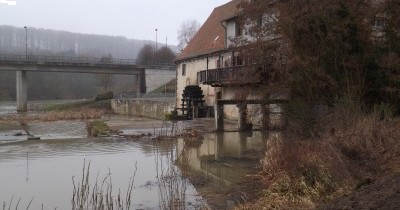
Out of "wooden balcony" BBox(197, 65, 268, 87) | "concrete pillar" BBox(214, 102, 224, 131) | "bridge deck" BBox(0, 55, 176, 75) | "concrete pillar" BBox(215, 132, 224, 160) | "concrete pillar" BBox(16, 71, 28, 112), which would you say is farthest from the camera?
"concrete pillar" BBox(16, 71, 28, 112)

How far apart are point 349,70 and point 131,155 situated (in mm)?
9620

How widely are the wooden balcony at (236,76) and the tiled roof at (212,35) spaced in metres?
4.84

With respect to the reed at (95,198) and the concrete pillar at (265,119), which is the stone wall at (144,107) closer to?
the concrete pillar at (265,119)

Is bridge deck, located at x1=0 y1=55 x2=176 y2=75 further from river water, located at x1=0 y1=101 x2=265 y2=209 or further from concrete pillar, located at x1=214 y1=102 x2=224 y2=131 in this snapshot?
river water, located at x1=0 y1=101 x2=265 y2=209

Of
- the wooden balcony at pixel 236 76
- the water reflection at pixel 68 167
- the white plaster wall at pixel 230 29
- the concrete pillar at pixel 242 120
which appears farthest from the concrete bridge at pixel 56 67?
the water reflection at pixel 68 167

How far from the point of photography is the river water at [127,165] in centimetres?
1253

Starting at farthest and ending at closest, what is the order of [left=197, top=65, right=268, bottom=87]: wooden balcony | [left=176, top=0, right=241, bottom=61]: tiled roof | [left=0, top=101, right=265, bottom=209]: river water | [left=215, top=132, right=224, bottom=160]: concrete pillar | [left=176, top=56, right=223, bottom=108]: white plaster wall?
[left=176, top=0, right=241, bottom=61]: tiled roof < [left=176, top=56, right=223, bottom=108]: white plaster wall < [left=197, top=65, right=268, bottom=87]: wooden balcony < [left=215, top=132, right=224, bottom=160]: concrete pillar < [left=0, top=101, right=265, bottom=209]: river water

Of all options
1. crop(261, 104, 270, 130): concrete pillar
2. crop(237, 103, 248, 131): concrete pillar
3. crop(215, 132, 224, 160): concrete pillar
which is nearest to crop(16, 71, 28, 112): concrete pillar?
crop(237, 103, 248, 131): concrete pillar

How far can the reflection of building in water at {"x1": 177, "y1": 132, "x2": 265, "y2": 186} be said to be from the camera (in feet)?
49.7

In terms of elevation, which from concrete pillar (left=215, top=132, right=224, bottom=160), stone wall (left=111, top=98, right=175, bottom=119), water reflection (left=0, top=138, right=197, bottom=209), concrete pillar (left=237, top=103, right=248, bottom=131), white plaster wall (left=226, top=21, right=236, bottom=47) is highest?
white plaster wall (left=226, top=21, right=236, bottom=47)

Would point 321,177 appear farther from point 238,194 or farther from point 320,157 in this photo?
point 238,194

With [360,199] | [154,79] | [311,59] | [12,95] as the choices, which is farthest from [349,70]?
[12,95]

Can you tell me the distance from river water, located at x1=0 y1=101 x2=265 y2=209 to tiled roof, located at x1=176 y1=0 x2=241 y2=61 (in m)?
17.8

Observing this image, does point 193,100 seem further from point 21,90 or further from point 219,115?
point 21,90
